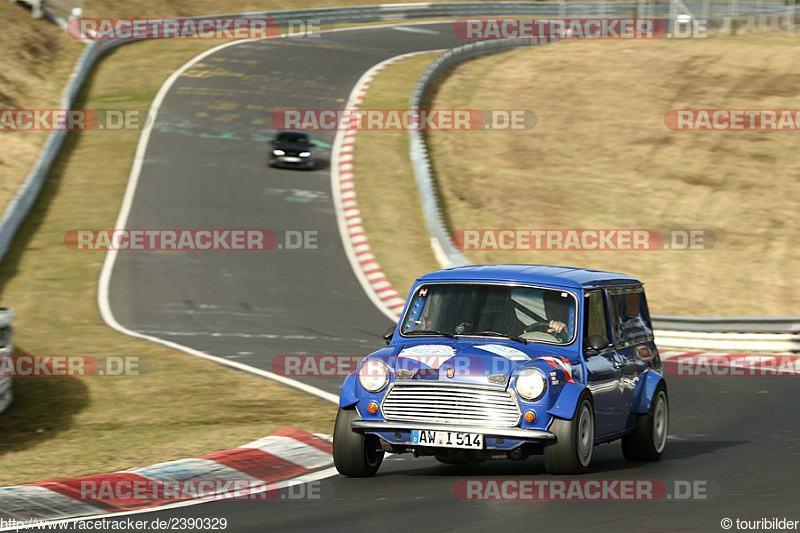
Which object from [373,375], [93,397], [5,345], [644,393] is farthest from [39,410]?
[644,393]

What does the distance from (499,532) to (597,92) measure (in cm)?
3640

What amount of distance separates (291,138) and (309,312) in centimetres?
1239

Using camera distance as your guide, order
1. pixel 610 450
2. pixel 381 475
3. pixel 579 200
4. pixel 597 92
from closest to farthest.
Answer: pixel 381 475 < pixel 610 450 < pixel 579 200 < pixel 597 92

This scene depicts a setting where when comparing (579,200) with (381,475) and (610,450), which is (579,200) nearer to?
(610,450)

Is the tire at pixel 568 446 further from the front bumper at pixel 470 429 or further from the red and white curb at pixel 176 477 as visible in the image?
the red and white curb at pixel 176 477

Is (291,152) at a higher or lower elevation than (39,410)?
higher

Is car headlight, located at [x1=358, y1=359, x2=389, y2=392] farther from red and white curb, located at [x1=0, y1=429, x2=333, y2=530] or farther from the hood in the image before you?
red and white curb, located at [x1=0, y1=429, x2=333, y2=530]

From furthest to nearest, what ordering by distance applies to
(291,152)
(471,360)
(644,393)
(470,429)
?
(291,152) → (644,393) → (471,360) → (470,429)

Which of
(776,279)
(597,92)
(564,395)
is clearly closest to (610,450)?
(564,395)

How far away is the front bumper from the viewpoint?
944 cm

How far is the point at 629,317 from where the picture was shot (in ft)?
38.4

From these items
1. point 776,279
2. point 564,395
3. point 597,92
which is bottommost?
point 776,279

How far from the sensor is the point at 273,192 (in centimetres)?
3130

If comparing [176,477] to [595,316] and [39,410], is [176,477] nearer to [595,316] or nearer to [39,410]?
[595,316]
